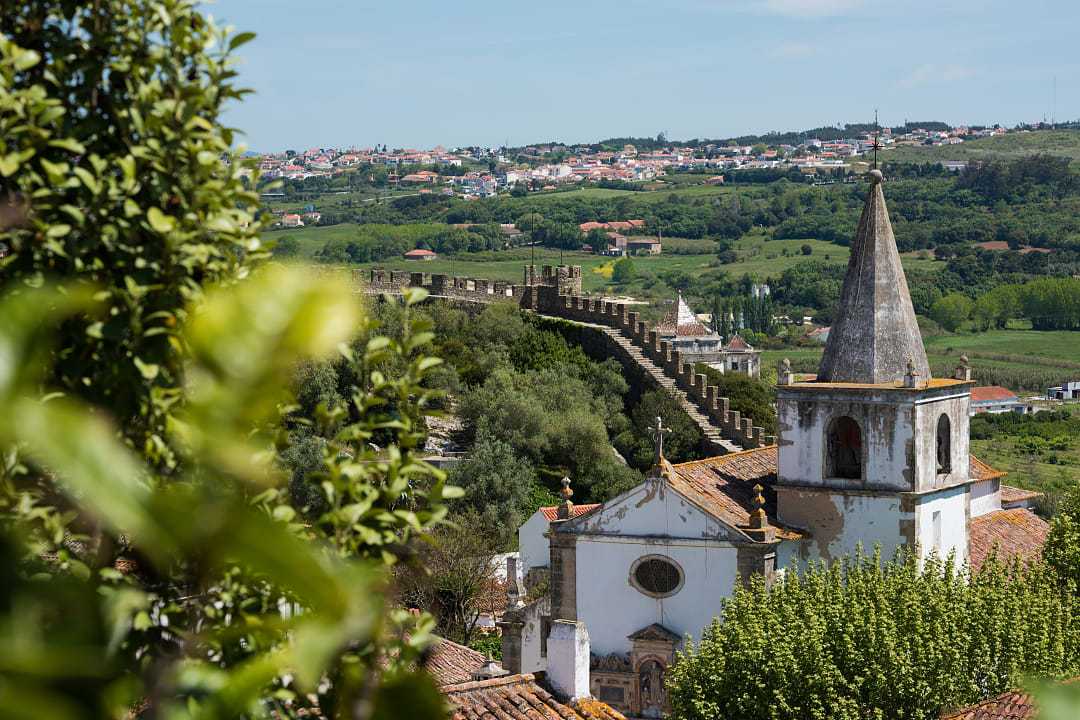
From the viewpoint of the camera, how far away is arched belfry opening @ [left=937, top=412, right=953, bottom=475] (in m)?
21.0

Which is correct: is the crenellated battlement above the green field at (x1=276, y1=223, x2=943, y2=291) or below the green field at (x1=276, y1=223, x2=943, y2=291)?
above

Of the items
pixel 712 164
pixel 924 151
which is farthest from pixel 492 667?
pixel 712 164

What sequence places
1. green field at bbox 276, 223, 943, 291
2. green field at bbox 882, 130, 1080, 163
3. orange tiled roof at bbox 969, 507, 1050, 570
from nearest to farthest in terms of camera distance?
orange tiled roof at bbox 969, 507, 1050, 570 → green field at bbox 276, 223, 943, 291 → green field at bbox 882, 130, 1080, 163

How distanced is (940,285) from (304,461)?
76804 mm

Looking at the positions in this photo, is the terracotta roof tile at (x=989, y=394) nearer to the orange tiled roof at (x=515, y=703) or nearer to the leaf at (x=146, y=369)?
the orange tiled roof at (x=515, y=703)

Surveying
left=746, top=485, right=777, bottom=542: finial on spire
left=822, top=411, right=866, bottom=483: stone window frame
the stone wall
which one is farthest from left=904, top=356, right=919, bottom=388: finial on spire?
the stone wall

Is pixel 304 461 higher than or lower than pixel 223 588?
lower

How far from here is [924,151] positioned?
150m

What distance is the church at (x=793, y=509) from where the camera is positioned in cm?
1944

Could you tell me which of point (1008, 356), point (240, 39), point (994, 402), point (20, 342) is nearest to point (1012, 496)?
point (240, 39)

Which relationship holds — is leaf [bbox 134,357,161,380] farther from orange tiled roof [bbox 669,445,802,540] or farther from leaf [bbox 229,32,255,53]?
orange tiled roof [bbox 669,445,802,540]

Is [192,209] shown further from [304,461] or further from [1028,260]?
[1028,260]

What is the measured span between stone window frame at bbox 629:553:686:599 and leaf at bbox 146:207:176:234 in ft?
56.3

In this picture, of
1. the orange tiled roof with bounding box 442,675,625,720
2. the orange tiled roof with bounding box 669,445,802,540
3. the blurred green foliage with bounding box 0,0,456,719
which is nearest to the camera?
the blurred green foliage with bounding box 0,0,456,719
